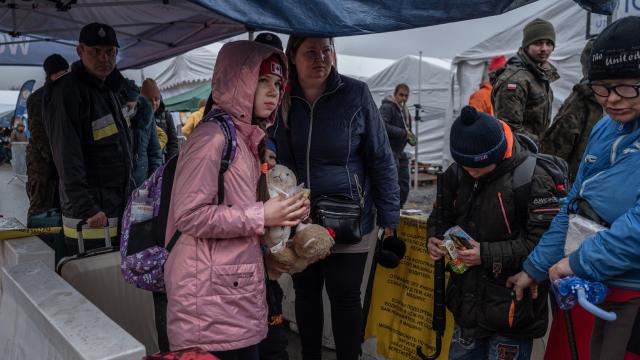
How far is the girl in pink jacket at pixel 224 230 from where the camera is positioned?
6.14 feet

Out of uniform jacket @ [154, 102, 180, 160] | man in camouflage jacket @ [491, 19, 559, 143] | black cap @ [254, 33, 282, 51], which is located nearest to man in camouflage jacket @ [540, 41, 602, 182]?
man in camouflage jacket @ [491, 19, 559, 143]

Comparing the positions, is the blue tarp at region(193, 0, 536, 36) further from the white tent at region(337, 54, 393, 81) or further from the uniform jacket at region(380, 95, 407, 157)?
the white tent at region(337, 54, 393, 81)

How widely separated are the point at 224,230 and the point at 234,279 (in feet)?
0.65

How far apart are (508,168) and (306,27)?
112cm

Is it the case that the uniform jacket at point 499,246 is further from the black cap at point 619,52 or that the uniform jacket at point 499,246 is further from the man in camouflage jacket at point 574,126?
the man in camouflage jacket at point 574,126

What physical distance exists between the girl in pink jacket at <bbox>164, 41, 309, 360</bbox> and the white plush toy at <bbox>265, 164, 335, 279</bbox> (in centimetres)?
11

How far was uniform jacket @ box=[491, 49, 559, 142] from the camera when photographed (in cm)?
412

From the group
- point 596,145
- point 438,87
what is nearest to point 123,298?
point 596,145

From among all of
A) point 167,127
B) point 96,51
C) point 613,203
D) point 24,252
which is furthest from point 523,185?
point 167,127

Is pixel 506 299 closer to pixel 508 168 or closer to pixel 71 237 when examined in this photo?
pixel 508 168

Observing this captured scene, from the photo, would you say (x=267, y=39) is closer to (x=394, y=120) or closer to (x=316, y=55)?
(x=316, y=55)

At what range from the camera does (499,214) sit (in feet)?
7.75

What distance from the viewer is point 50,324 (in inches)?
75.4

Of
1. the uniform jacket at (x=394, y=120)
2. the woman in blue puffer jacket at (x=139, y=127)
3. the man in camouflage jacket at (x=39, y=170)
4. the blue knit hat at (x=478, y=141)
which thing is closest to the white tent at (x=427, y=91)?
the uniform jacket at (x=394, y=120)
